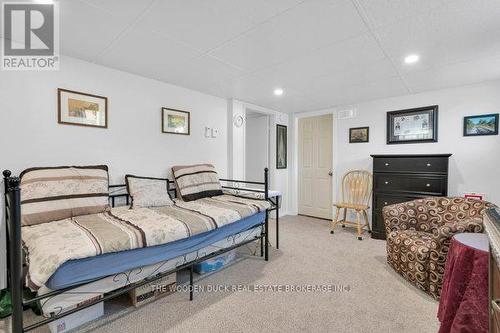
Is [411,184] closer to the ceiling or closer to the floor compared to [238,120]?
closer to the floor

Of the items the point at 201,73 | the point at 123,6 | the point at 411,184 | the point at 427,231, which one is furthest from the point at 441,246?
the point at 123,6

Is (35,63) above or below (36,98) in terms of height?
above

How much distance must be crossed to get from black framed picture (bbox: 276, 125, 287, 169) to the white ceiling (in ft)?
5.45

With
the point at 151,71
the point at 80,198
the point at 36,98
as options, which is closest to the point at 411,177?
the point at 151,71

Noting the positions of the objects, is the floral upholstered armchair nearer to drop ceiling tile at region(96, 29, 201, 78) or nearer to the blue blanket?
the blue blanket

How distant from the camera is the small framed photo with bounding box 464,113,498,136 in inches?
112

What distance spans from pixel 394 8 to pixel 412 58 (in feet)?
3.11

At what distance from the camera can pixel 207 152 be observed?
11.2 ft

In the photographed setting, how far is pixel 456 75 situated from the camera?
2676mm

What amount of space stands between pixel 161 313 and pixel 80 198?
1.16 meters

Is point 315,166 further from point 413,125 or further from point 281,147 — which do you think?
point 413,125

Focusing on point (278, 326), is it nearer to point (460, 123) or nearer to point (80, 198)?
point (80, 198)

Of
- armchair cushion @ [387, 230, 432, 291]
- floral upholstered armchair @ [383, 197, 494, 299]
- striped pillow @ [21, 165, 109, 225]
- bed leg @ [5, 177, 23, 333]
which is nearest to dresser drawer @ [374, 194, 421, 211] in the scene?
floral upholstered armchair @ [383, 197, 494, 299]

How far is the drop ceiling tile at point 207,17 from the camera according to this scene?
1471 mm
